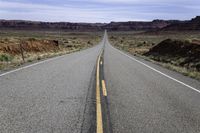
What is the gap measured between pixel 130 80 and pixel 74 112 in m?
6.23

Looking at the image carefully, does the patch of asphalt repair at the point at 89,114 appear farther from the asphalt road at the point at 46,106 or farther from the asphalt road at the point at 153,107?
the asphalt road at the point at 153,107

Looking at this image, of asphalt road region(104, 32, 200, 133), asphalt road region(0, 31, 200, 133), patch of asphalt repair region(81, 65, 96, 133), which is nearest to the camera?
patch of asphalt repair region(81, 65, 96, 133)

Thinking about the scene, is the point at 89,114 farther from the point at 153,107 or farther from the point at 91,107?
the point at 153,107

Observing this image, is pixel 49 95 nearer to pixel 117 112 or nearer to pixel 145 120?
pixel 117 112

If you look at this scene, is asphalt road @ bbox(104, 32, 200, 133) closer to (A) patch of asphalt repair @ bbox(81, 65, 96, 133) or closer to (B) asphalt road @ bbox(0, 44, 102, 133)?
(A) patch of asphalt repair @ bbox(81, 65, 96, 133)

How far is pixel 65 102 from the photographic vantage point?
838cm

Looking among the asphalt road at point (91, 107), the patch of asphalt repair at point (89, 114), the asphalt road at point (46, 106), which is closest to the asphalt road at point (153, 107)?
the asphalt road at point (91, 107)

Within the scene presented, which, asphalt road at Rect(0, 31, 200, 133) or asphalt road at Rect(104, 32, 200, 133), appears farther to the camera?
asphalt road at Rect(104, 32, 200, 133)

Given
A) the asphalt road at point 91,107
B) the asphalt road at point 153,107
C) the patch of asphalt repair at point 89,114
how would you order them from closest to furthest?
the patch of asphalt repair at point 89,114, the asphalt road at point 91,107, the asphalt road at point 153,107

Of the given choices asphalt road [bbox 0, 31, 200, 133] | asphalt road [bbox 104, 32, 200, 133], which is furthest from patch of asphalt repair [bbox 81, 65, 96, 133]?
asphalt road [bbox 104, 32, 200, 133]

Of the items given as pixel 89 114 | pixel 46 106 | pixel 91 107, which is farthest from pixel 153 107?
pixel 46 106

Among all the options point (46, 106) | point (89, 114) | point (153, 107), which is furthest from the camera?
point (153, 107)

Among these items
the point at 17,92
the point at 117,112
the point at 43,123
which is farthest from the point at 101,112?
the point at 17,92

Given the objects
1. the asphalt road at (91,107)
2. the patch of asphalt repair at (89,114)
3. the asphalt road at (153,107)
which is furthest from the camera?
the asphalt road at (153,107)
